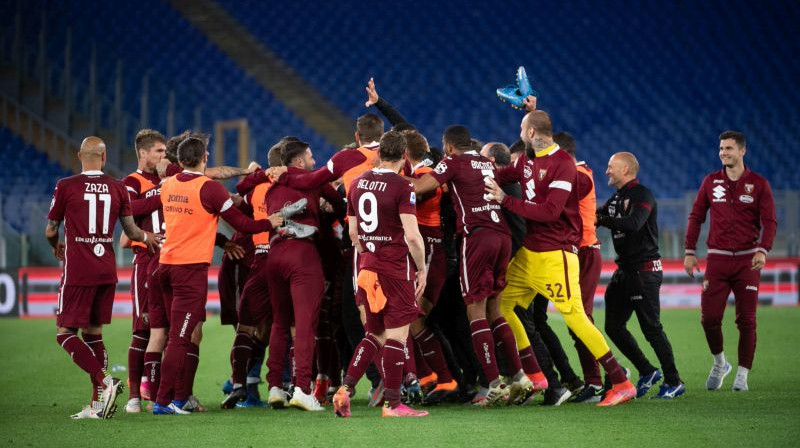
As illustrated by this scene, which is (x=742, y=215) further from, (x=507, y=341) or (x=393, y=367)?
(x=393, y=367)

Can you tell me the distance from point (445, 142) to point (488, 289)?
3.78 feet

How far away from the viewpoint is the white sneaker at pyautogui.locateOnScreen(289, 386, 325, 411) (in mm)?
7301

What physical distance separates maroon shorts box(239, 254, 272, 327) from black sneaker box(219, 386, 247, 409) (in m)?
0.51

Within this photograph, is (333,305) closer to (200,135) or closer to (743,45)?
(200,135)

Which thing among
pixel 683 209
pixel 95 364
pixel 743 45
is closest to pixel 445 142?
pixel 95 364

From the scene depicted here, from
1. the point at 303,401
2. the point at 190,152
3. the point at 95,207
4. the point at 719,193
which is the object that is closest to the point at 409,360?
the point at 303,401

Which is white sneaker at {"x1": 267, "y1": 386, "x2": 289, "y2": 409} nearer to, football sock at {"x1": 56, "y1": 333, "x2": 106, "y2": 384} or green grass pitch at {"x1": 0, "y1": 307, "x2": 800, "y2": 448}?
green grass pitch at {"x1": 0, "y1": 307, "x2": 800, "y2": 448}

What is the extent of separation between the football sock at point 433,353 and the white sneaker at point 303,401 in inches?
38.9

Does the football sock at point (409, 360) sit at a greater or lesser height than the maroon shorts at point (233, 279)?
lesser

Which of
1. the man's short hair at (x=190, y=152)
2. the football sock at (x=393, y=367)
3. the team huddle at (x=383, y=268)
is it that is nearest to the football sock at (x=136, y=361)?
the team huddle at (x=383, y=268)

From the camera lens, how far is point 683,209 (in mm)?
17719

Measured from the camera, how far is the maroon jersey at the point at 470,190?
24.5 feet

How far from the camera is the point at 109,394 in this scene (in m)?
6.91

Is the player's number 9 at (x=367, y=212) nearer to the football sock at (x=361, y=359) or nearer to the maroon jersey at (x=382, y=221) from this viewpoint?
the maroon jersey at (x=382, y=221)
